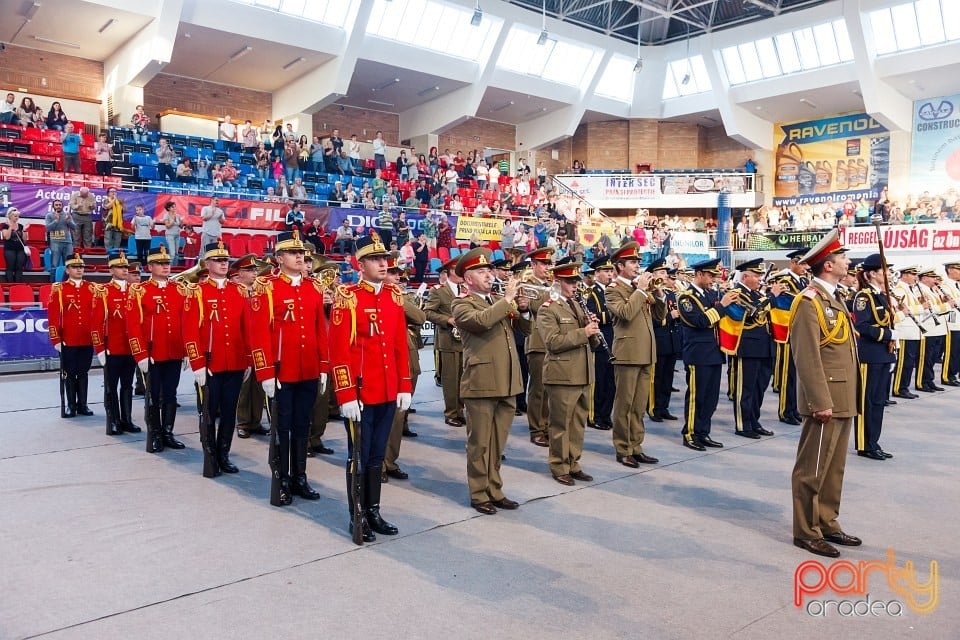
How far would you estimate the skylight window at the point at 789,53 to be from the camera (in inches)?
993

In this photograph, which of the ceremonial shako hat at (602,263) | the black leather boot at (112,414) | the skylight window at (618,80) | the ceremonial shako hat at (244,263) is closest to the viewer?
the ceremonial shako hat at (244,263)

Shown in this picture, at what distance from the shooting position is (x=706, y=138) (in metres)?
33.0

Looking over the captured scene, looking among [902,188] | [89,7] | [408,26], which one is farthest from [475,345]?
[902,188]

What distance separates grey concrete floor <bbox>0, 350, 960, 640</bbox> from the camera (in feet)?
11.4

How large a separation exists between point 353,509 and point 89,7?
61.9ft

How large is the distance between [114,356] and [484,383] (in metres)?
4.50

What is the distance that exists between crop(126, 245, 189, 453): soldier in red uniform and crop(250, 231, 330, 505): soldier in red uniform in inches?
72.4

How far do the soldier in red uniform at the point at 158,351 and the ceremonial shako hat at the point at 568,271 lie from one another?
11.6ft

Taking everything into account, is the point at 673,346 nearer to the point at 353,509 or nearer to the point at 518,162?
the point at 353,509

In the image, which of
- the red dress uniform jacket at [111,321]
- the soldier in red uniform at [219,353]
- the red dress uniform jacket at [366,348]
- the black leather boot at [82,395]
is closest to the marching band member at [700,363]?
the red dress uniform jacket at [366,348]

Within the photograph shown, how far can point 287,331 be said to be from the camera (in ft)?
17.5

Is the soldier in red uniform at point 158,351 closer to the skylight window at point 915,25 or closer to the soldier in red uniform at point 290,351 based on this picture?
the soldier in red uniform at point 290,351

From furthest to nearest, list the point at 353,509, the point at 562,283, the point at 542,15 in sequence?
the point at 542,15
the point at 562,283
the point at 353,509

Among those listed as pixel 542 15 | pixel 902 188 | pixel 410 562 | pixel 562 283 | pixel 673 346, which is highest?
pixel 542 15
